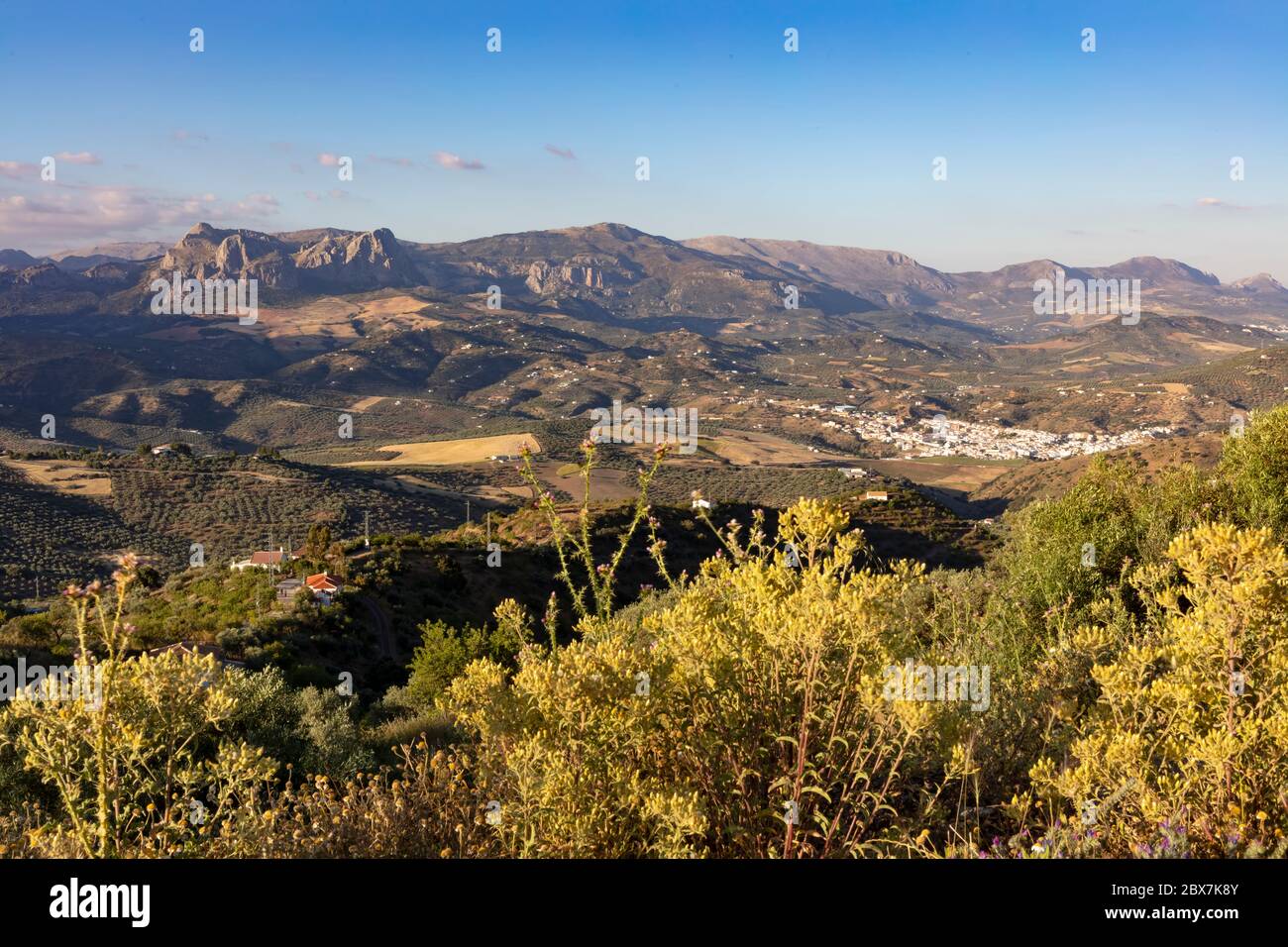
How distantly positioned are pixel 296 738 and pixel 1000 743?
7619 millimetres

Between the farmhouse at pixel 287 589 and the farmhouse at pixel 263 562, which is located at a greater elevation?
the farmhouse at pixel 287 589

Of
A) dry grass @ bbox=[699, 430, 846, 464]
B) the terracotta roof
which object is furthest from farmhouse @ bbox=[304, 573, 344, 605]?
dry grass @ bbox=[699, 430, 846, 464]

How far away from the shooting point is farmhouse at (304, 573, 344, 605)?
32.3 meters

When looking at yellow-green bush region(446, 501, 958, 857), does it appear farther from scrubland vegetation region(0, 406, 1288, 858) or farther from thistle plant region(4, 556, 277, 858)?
thistle plant region(4, 556, 277, 858)

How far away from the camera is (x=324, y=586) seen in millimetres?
33281

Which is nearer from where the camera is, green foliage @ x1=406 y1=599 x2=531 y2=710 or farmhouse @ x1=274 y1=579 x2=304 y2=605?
green foliage @ x1=406 y1=599 x2=531 y2=710

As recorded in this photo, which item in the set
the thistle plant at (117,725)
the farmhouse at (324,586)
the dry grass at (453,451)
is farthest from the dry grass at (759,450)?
the thistle plant at (117,725)

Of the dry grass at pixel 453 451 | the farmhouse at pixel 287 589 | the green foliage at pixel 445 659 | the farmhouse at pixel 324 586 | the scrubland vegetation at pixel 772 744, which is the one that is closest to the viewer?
the scrubland vegetation at pixel 772 744

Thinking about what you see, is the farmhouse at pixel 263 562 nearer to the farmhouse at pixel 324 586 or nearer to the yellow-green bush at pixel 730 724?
the farmhouse at pixel 324 586

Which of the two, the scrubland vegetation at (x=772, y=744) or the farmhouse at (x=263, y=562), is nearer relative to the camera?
the scrubland vegetation at (x=772, y=744)

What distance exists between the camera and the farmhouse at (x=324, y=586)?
32.3 metres

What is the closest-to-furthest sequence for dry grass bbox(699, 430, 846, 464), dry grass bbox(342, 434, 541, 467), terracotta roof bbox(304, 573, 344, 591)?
terracotta roof bbox(304, 573, 344, 591)
dry grass bbox(342, 434, 541, 467)
dry grass bbox(699, 430, 846, 464)
